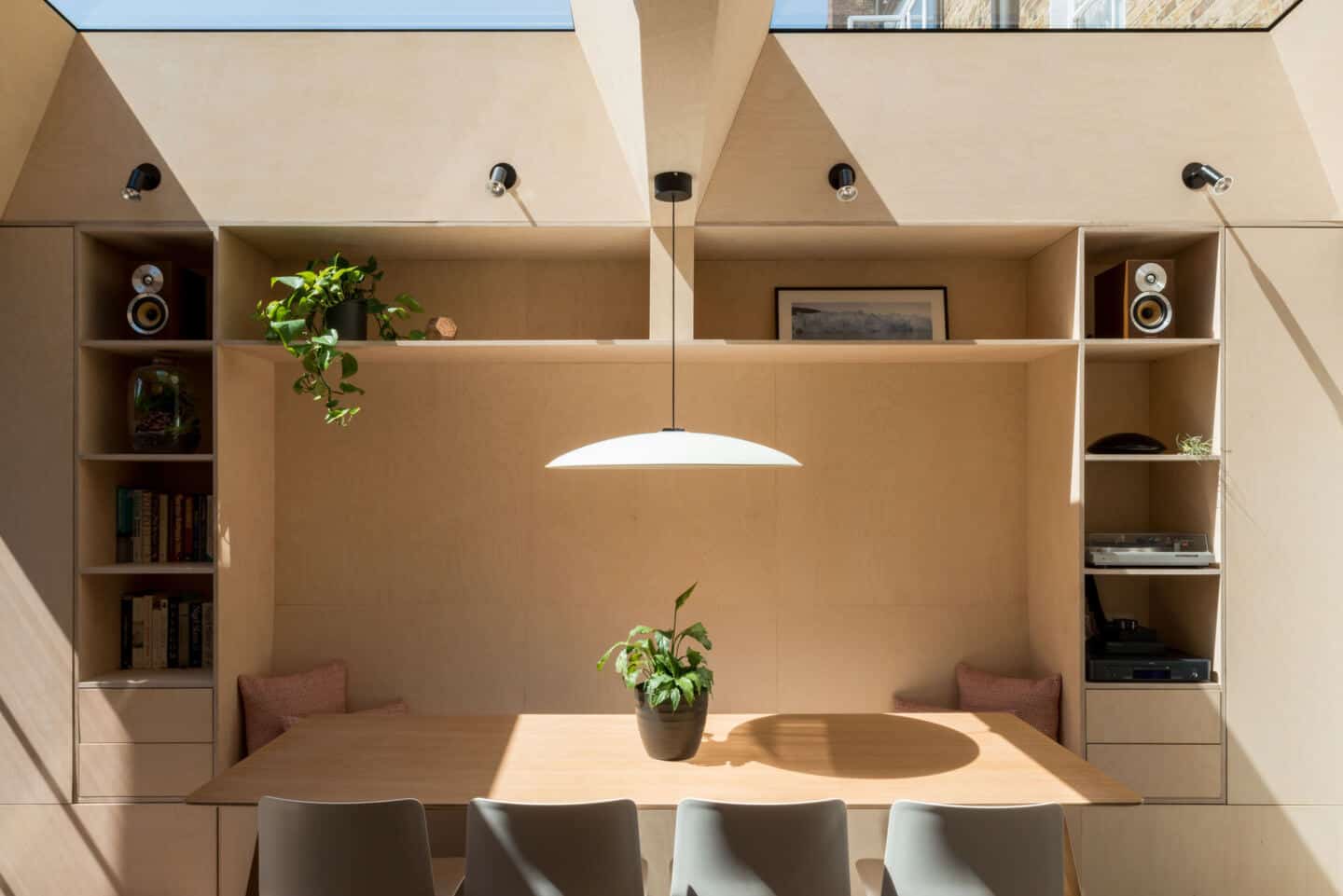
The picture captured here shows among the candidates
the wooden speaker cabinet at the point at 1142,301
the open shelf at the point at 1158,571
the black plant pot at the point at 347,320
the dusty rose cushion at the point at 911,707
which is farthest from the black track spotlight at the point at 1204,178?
the black plant pot at the point at 347,320

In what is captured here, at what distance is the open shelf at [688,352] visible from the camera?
3500 mm

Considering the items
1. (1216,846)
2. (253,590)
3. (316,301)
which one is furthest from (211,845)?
(1216,846)

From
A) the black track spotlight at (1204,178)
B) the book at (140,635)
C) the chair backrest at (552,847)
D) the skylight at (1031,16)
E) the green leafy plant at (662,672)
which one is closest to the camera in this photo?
the chair backrest at (552,847)

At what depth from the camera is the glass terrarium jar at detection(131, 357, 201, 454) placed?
3564 millimetres

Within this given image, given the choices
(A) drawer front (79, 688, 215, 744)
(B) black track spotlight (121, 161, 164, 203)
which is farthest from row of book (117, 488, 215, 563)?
(B) black track spotlight (121, 161, 164, 203)

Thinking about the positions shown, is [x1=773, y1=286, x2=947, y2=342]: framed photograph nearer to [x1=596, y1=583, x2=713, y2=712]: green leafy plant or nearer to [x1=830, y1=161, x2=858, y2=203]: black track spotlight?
[x1=830, y1=161, x2=858, y2=203]: black track spotlight

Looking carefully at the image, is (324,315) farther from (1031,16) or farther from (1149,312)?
(1149,312)

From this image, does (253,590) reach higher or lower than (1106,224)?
lower

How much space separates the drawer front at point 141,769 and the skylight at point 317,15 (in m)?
2.70

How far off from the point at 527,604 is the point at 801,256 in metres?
1.93

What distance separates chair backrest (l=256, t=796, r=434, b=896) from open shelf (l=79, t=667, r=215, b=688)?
148 centimetres

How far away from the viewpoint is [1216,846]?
349cm

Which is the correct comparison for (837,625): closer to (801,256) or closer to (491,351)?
(801,256)

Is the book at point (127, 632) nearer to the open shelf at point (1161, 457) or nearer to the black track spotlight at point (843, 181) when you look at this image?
the black track spotlight at point (843, 181)
